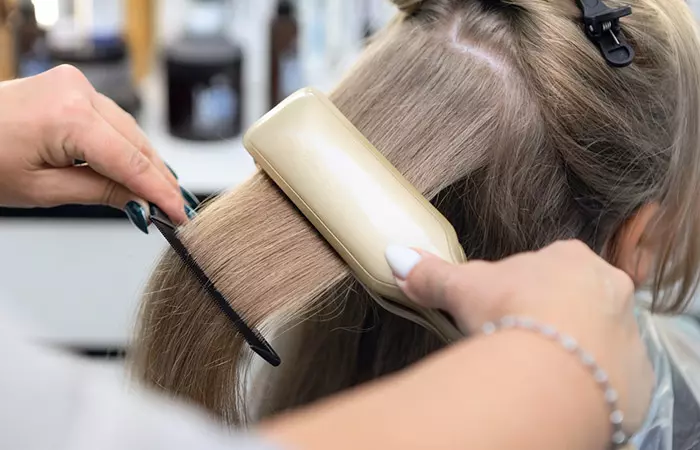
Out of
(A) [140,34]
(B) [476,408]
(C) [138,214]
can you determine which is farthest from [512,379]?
(A) [140,34]

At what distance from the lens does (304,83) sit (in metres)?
1.59

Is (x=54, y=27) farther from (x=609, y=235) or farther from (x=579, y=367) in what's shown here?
(x=579, y=367)

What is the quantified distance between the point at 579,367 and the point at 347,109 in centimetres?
39

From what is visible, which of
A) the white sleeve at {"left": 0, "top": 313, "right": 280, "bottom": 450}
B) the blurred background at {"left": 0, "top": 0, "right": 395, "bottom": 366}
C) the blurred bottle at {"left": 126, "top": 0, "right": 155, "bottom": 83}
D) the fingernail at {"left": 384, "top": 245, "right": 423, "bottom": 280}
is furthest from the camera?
the blurred bottle at {"left": 126, "top": 0, "right": 155, "bottom": 83}

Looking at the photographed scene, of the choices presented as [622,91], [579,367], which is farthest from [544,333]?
[622,91]

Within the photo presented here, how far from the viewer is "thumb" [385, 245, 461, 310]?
1.84 ft

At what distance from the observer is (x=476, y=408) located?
438mm

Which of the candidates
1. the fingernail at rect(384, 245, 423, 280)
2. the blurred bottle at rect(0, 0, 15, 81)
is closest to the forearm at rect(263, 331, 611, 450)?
the fingernail at rect(384, 245, 423, 280)

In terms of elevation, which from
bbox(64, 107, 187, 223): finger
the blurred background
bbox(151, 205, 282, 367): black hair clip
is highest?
bbox(64, 107, 187, 223): finger

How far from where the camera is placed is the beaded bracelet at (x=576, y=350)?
478 mm

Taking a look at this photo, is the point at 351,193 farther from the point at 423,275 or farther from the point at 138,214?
the point at 138,214

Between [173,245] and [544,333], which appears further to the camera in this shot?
[173,245]

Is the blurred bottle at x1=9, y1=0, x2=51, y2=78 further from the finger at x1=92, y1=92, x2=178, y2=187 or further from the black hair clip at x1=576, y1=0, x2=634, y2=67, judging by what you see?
the black hair clip at x1=576, y1=0, x2=634, y2=67

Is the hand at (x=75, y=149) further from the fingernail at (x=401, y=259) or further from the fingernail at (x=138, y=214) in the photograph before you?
the fingernail at (x=401, y=259)
